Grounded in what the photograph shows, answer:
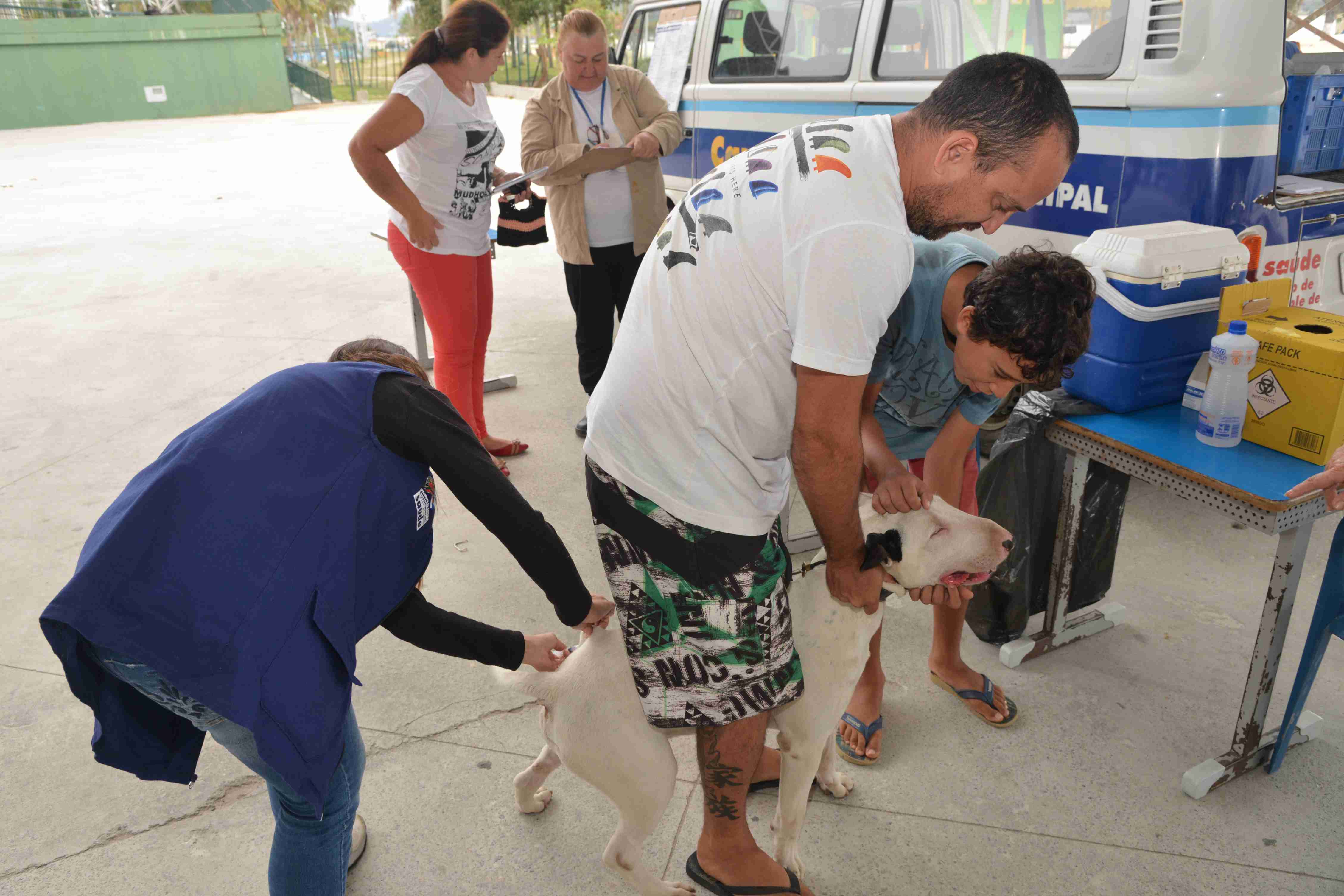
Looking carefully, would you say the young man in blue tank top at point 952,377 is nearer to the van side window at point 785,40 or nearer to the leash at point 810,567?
the leash at point 810,567

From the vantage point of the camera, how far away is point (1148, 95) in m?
2.77

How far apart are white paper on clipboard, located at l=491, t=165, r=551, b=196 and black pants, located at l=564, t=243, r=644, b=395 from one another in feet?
1.35

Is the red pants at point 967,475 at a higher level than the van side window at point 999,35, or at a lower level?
lower

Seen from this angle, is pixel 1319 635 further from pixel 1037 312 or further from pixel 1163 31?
pixel 1163 31

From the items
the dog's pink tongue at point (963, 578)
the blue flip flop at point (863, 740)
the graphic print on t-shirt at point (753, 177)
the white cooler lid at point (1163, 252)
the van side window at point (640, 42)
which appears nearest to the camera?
the graphic print on t-shirt at point (753, 177)

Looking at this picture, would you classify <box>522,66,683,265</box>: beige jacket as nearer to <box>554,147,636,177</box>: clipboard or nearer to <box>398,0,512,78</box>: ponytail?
<box>554,147,636,177</box>: clipboard

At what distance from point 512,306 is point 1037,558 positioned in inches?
195

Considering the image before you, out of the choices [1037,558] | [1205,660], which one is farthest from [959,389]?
[1205,660]

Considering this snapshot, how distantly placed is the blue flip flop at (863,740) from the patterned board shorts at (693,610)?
757mm

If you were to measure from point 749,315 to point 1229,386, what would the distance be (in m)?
1.41

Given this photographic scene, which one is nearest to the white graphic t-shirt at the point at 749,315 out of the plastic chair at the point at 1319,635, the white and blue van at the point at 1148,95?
the plastic chair at the point at 1319,635

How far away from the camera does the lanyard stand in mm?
4008

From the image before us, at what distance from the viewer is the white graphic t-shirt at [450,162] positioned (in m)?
3.38

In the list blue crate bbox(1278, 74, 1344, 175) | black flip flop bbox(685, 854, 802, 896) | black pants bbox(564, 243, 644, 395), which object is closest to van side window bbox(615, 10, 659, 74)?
black pants bbox(564, 243, 644, 395)
